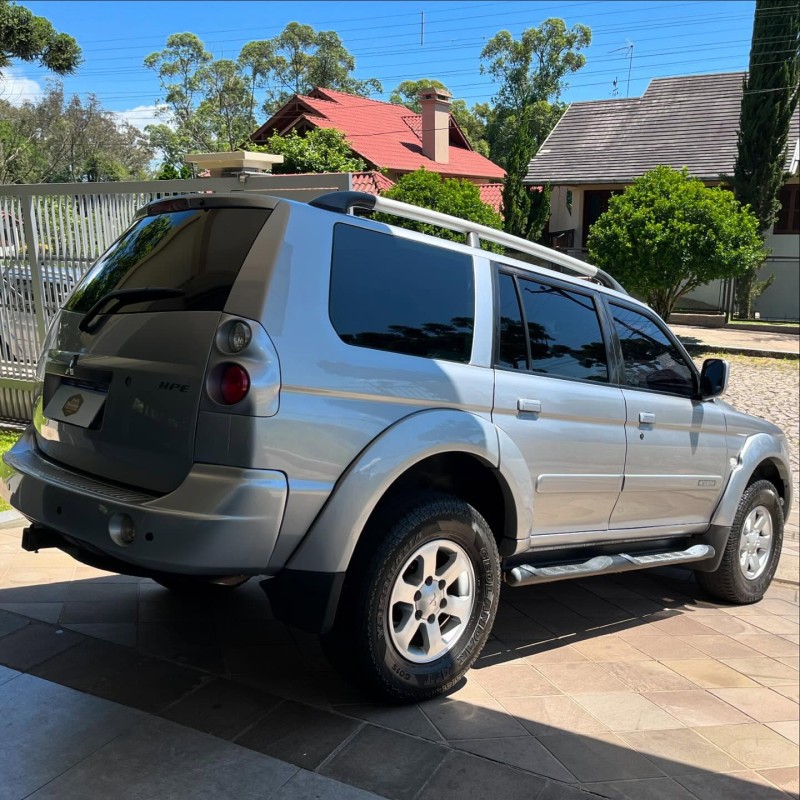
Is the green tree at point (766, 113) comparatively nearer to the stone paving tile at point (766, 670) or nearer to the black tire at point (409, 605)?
the stone paving tile at point (766, 670)

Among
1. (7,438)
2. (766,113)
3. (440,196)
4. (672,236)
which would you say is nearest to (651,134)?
(766,113)

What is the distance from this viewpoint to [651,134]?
88.8 feet

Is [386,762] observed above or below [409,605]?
below

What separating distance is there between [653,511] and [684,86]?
2830cm

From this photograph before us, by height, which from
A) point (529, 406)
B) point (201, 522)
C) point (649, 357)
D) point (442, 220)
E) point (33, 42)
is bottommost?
point (201, 522)

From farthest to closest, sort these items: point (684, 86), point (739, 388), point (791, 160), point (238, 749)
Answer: point (684, 86)
point (791, 160)
point (739, 388)
point (238, 749)

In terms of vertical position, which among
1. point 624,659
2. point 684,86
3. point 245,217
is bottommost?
point 624,659

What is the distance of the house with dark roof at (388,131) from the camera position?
30.3m

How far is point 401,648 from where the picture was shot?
321 centimetres

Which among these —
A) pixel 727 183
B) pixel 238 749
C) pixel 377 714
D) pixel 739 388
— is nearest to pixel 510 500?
pixel 377 714

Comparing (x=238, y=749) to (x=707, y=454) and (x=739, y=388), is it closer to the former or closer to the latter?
(x=707, y=454)

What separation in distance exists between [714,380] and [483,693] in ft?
7.85

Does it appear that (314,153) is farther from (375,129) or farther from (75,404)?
(75,404)

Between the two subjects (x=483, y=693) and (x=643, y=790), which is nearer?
(x=643, y=790)
